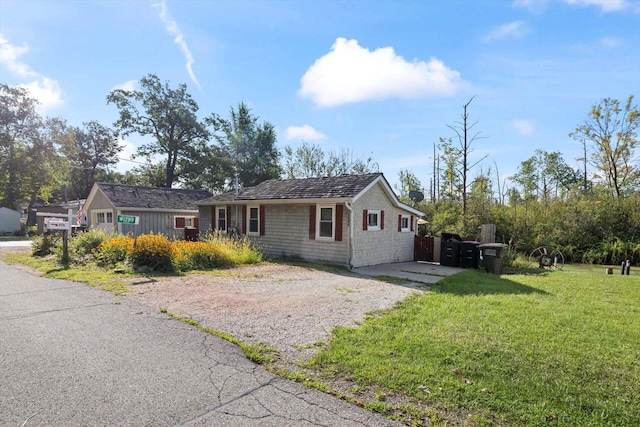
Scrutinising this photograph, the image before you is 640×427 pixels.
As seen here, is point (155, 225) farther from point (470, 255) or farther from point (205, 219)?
point (470, 255)

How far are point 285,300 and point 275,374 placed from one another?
10.6 ft

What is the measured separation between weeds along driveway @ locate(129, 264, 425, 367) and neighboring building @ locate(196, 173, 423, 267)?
2176 mm

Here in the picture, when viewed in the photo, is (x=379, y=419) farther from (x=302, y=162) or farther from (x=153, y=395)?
(x=302, y=162)

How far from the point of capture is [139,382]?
3348 mm

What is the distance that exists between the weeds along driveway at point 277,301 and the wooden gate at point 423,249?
19.6ft

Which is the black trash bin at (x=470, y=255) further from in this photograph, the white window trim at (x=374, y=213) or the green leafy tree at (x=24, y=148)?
the green leafy tree at (x=24, y=148)

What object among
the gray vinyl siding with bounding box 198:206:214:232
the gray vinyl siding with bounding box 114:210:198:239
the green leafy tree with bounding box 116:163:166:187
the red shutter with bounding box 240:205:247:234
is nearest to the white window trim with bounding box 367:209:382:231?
the red shutter with bounding box 240:205:247:234

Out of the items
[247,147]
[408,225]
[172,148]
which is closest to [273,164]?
[247,147]

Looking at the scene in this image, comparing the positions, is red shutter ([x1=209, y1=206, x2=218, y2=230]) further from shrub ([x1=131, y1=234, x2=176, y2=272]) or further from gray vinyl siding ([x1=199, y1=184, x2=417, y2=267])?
shrub ([x1=131, y1=234, x2=176, y2=272])

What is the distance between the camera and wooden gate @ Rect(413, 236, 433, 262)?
1524 cm

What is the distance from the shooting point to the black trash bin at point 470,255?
1284 centimetres

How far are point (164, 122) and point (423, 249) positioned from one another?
31128mm

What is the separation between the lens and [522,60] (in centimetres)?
1068

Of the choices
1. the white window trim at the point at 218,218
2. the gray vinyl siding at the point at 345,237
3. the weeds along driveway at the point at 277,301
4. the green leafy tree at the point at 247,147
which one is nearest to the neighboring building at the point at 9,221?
the green leafy tree at the point at 247,147
